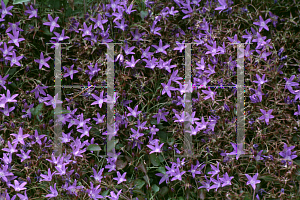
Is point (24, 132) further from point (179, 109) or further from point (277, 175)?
point (277, 175)

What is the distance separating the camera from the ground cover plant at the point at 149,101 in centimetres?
228

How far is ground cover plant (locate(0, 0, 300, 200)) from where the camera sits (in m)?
2.28

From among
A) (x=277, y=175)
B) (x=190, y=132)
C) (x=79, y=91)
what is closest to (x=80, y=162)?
(x=79, y=91)

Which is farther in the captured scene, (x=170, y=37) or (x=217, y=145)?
(x=170, y=37)

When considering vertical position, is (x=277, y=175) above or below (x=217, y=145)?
below

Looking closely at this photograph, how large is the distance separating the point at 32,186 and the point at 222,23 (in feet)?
5.73

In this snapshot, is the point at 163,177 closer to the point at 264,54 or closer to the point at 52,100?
the point at 52,100

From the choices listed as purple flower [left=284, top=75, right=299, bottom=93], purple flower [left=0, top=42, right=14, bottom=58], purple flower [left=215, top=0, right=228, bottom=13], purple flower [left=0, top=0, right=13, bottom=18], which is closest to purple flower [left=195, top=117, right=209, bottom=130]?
purple flower [left=284, top=75, right=299, bottom=93]

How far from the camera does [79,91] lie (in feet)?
7.98

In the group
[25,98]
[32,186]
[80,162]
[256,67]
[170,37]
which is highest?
[170,37]

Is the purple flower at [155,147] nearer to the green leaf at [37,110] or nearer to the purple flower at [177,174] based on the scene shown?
the purple flower at [177,174]

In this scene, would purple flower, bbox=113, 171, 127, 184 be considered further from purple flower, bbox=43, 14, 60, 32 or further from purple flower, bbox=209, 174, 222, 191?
purple flower, bbox=43, 14, 60, 32

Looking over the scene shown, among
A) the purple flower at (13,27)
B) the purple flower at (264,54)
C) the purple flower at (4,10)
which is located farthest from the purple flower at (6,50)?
the purple flower at (264,54)

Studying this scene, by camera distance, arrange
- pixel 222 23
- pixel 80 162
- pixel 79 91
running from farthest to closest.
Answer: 1. pixel 222 23
2. pixel 79 91
3. pixel 80 162
